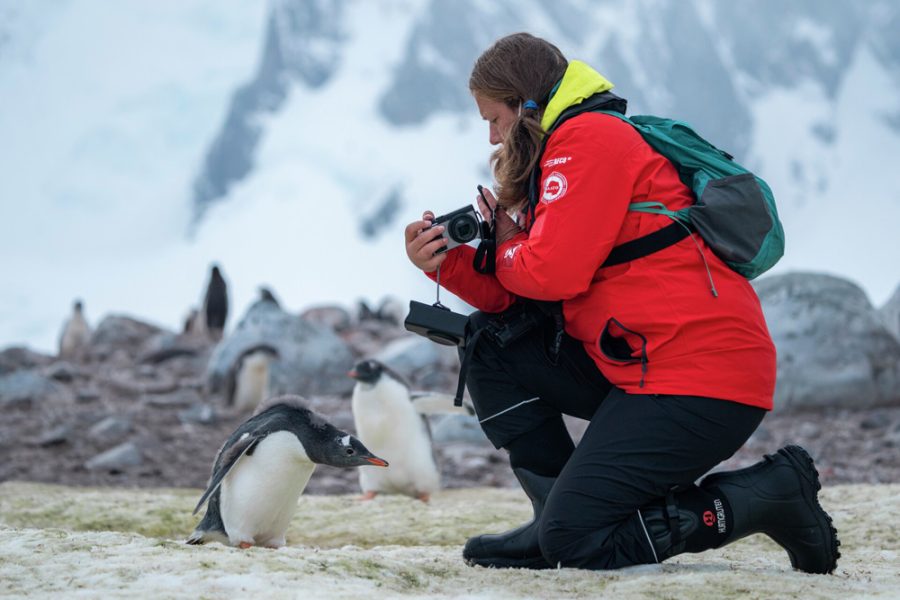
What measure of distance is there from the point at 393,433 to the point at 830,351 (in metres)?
3.99

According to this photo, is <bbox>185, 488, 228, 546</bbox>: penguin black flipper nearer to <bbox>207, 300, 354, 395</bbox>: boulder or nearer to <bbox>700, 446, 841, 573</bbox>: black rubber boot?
<bbox>700, 446, 841, 573</bbox>: black rubber boot

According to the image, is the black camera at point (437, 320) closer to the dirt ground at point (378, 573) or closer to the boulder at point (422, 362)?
the dirt ground at point (378, 573)

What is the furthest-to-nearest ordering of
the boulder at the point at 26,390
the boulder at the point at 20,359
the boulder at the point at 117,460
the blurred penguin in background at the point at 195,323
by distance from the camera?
the blurred penguin in background at the point at 195,323
the boulder at the point at 20,359
the boulder at the point at 26,390
the boulder at the point at 117,460

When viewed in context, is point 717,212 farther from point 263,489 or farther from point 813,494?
point 263,489

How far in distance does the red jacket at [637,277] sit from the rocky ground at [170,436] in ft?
11.7

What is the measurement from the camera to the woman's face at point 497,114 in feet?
9.09

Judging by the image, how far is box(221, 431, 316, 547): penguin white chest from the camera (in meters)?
3.45

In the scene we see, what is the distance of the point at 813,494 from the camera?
2.61 m

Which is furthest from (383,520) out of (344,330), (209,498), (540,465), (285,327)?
(344,330)

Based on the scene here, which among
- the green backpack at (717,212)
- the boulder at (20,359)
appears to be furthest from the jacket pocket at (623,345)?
the boulder at (20,359)

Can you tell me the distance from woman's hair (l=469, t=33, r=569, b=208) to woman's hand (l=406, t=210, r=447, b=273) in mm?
230

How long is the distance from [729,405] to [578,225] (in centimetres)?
58

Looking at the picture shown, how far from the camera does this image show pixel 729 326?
251 centimetres

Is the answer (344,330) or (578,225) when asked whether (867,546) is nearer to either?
(578,225)
